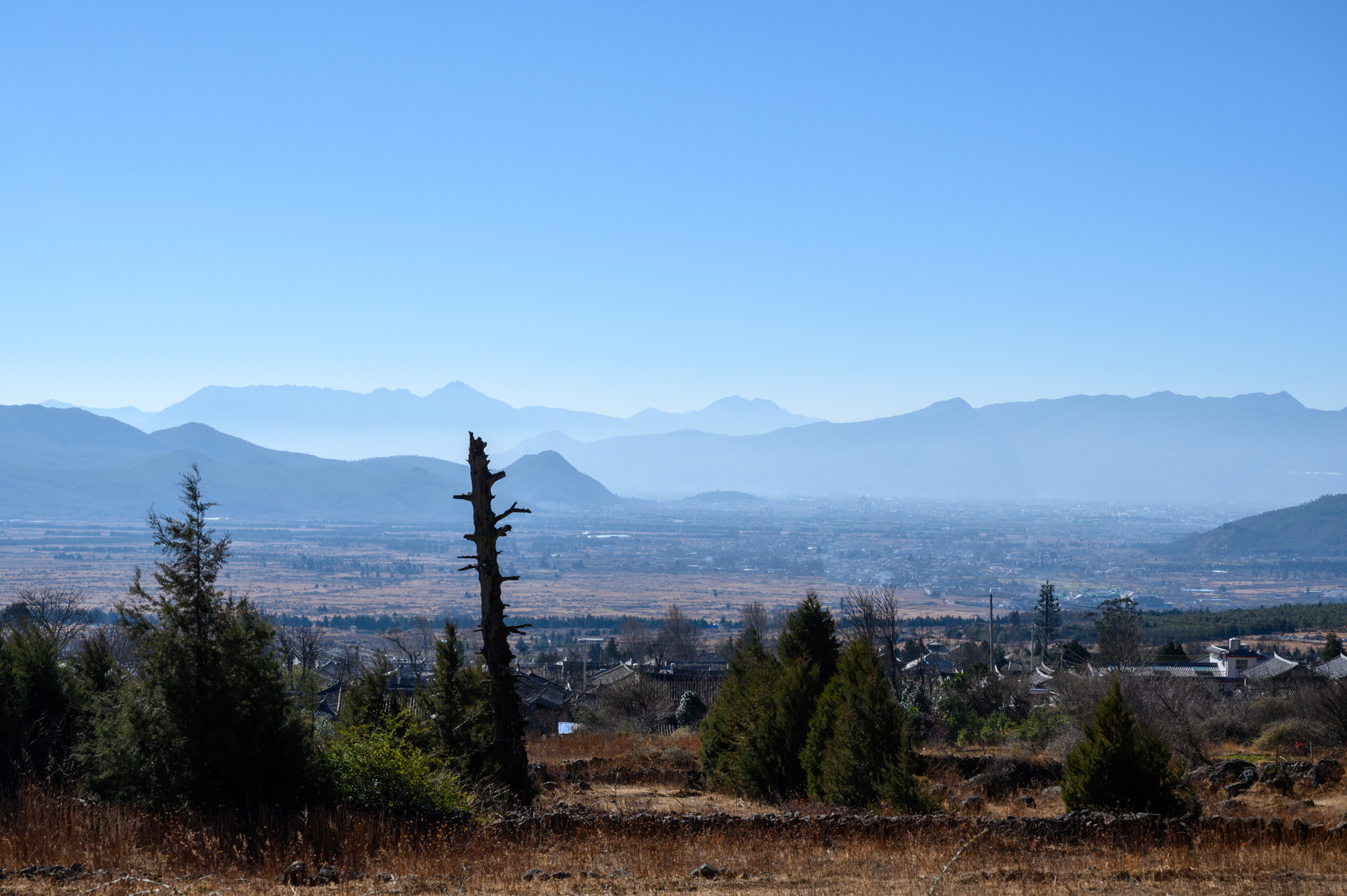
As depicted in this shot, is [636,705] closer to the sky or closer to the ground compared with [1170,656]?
closer to the sky

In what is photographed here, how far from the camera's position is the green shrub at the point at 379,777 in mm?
9586

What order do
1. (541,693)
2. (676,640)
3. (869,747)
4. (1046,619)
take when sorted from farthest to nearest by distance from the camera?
(676,640)
(1046,619)
(541,693)
(869,747)

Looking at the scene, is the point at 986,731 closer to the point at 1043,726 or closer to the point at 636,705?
the point at 1043,726

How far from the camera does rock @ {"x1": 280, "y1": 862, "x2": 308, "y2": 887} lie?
7301 mm

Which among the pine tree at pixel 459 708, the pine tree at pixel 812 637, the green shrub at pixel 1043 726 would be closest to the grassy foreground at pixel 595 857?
the pine tree at pixel 459 708

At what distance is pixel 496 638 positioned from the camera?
11.8 meters

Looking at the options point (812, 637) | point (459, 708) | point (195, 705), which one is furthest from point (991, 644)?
point (195, 705)

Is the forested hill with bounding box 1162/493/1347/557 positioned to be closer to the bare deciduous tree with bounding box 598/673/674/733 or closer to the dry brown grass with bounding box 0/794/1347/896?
the bare deciduous tree with bounding box 598/673/674/733

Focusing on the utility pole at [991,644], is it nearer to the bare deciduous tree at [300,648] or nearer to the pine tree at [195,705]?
the bare deciduous tree at [300,648]

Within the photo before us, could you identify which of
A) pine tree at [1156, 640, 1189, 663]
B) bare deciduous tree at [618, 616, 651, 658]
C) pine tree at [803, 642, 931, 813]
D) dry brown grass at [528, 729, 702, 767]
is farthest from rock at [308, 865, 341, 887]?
bare deciduous tree at [618, 616, 651, 658]

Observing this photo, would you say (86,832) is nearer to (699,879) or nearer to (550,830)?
(550,830)

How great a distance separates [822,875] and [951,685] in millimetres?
21385

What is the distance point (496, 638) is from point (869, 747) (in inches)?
194

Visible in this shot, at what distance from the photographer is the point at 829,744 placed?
1317cm
